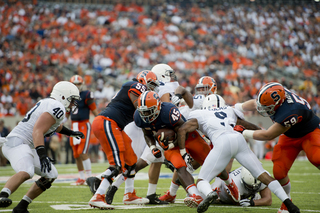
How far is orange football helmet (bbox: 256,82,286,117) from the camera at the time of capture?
3928 mm

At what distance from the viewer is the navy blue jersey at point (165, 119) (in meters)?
4.21

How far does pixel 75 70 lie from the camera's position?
18453 mm

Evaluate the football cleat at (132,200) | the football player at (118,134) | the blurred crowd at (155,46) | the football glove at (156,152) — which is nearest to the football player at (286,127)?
the football glove at (156,152)

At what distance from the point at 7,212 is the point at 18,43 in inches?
684

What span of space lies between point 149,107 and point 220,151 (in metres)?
1.00

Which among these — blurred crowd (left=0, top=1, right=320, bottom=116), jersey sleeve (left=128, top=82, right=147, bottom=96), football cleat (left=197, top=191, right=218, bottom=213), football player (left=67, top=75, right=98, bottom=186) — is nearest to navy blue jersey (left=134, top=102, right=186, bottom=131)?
jersey sleeve (left=128, top=82, right=147, bottom=96)

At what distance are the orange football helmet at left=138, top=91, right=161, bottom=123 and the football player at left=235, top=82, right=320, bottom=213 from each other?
1.09 m

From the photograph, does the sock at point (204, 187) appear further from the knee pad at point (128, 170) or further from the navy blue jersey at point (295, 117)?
the knee pad at point (128, 170)

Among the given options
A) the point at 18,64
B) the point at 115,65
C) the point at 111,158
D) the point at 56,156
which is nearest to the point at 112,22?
the point at 115,65

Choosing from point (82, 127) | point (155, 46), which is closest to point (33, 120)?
point (82, 127)

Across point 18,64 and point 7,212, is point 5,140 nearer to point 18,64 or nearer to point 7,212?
point 7,212

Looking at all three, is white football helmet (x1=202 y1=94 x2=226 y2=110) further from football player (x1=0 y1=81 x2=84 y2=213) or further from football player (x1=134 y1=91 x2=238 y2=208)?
football player (x1=0 y1=81 x2=84 y2=213)

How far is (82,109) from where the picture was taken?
7.64 metres

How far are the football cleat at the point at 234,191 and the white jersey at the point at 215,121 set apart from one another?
2.82 feet
